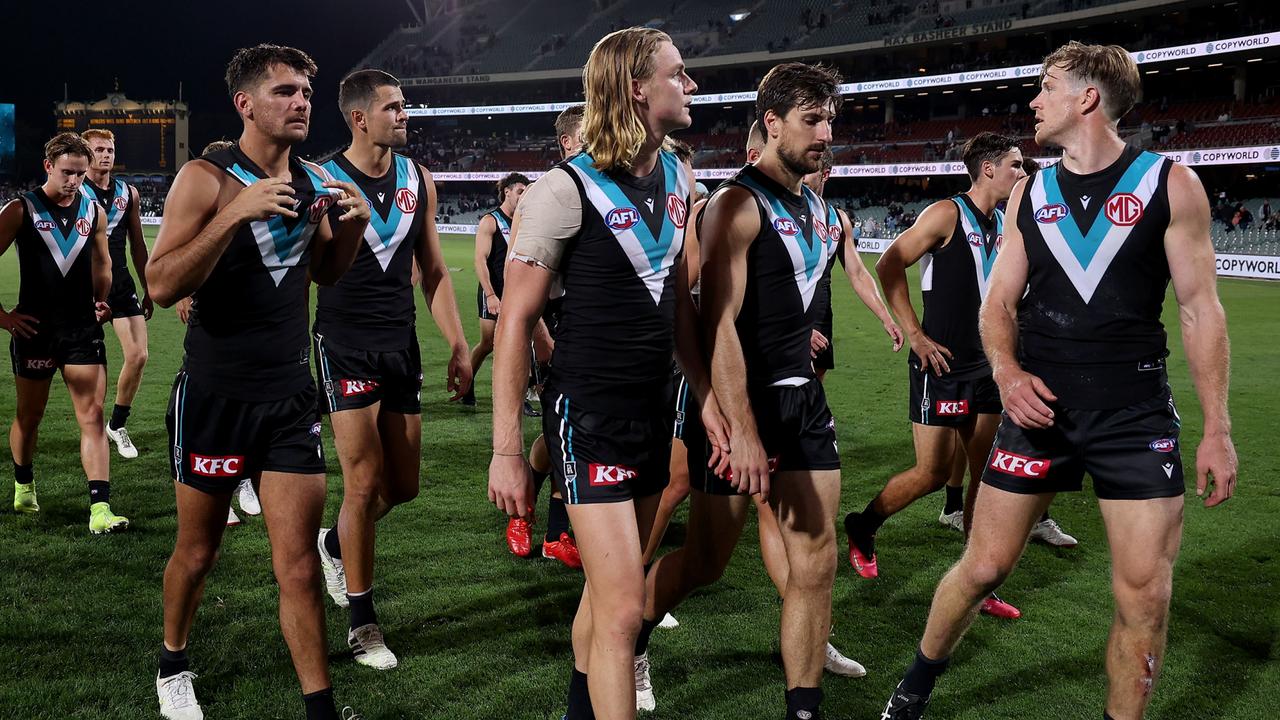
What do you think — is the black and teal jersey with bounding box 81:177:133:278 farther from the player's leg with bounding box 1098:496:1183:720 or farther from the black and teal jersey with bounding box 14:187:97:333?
the player's leg with bounding box 1098:496:1183:720

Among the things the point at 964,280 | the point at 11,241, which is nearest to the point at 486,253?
the point at 11,241

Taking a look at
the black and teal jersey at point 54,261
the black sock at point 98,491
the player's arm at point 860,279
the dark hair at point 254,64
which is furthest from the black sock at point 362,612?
the player's arm at point 860,279

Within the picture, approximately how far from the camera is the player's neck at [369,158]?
466cm

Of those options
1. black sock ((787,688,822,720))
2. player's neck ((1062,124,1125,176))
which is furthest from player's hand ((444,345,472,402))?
player's neck ((1062,124,1125,176))

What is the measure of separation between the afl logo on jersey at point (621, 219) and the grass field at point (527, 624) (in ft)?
6.26

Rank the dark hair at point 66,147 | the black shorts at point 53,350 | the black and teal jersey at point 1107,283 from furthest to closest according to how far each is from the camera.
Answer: the black shorts at point 53,350 < the dark hair at point 66,147 < the black and teal jersey at point 1107,283

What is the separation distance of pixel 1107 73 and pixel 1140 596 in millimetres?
1775

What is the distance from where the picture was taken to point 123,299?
8.06 meters

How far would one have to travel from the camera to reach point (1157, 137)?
128 ft

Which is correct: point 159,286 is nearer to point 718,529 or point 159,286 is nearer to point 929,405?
point 718,529

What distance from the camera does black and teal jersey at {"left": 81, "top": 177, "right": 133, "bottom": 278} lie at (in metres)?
7.72

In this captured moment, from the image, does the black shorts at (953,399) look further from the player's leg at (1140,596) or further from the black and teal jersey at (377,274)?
the black and teal jersey at (377,274)

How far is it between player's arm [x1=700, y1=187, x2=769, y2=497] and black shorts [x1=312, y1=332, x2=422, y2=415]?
1.80m

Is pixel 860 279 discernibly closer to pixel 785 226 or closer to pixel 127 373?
pixel 785 226
